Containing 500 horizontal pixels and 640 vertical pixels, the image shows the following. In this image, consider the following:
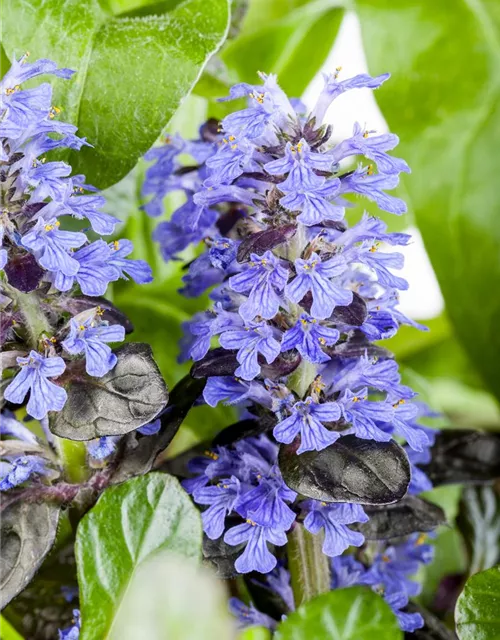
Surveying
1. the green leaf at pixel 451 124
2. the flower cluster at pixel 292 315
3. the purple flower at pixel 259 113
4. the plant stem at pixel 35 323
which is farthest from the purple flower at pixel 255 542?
the green leaf at pixel 451 124

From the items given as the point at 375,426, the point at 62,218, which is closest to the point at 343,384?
the point at 375,426

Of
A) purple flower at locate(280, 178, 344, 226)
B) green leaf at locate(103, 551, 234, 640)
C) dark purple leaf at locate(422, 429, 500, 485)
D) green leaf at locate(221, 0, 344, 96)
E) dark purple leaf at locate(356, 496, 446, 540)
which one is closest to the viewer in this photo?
green leaf at locate(103, 551, 234, 640)

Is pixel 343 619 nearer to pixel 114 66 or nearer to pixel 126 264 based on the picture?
→ pixel 126 264

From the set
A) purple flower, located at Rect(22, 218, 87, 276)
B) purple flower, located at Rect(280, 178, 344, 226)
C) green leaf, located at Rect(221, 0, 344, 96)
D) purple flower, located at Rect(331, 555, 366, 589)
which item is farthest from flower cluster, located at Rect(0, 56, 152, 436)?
green leaf, located at Rect(221, 0, 344, 96)

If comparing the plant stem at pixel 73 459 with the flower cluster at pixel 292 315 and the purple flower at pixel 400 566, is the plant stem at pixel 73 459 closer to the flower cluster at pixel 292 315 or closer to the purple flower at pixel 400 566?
the flower cluster at pixel 292 315

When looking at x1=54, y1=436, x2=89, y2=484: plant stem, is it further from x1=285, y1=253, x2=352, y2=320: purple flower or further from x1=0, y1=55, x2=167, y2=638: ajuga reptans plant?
x1=285, y1=253, x2=352, y2=320: purple flower
